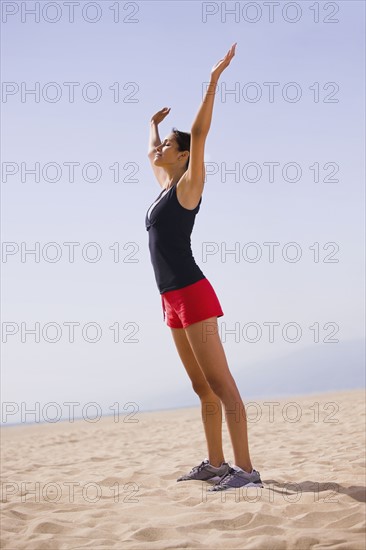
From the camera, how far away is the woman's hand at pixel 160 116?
428 cm

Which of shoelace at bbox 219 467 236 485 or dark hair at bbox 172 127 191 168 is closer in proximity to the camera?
shoelace at bbox 219 467 236 485

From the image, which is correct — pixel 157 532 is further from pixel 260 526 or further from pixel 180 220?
pixel 180 220

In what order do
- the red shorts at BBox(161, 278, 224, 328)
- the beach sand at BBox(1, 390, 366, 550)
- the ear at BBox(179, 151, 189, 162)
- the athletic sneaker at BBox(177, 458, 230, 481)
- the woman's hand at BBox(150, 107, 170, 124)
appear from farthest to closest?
the woman's hand at BBox(150, 107, 170, 124), the ear at BBox(179, 151, 189, 162), the athletic sneaker at BBox(177, 458, 230, 481), the red shorts at BBox(161, 278, 224, 328), the beach sand at BBox(1, 390, 366, 550)

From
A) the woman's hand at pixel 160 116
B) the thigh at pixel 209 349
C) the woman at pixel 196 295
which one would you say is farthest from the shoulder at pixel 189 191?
the woman's hand at pixel 160 116

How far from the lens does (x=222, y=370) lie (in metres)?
3.44

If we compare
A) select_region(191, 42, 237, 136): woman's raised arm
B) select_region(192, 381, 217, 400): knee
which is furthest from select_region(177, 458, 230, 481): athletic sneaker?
select_region(191, 42, 237, 136): woman's raised arm

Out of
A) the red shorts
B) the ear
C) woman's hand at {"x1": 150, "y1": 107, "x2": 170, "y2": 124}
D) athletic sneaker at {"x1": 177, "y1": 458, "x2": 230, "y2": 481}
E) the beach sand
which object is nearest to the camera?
the beach sand

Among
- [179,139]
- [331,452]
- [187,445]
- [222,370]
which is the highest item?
[179,139]

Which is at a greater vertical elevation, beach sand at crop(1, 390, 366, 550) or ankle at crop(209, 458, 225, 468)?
ankle at crop(209, 458, 225, 468)

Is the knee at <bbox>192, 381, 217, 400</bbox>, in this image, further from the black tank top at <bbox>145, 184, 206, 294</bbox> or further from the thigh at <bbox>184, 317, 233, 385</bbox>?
the black tank top at <bbox>145, 184, 206, 294</bbox>

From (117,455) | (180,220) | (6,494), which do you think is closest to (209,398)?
(180,220)

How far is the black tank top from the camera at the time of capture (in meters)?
3.45

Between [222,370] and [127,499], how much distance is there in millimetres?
892

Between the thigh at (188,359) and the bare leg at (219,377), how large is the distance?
228mm
